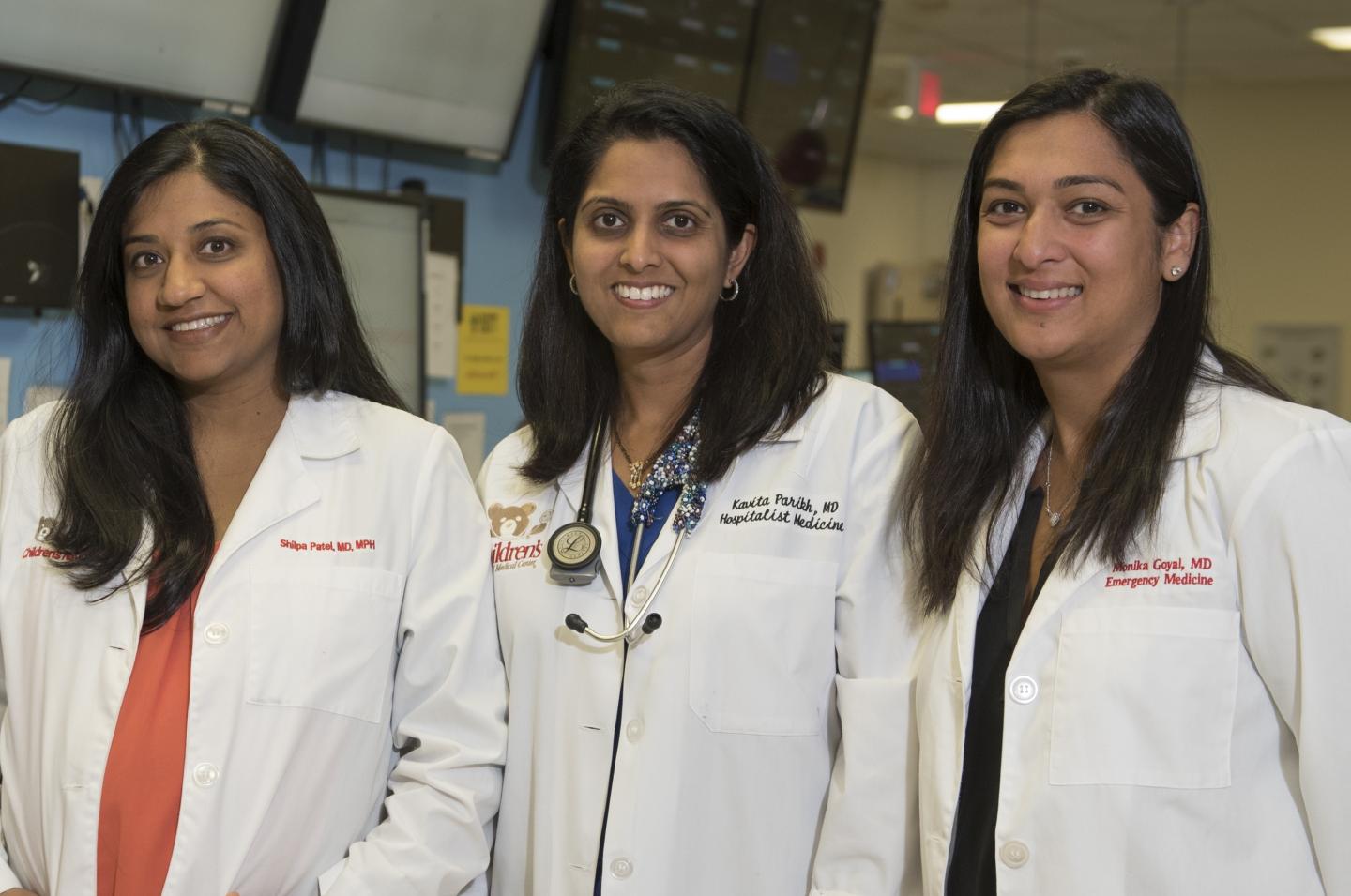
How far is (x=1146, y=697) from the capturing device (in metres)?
1.44

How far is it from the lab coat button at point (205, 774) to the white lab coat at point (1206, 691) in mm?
894

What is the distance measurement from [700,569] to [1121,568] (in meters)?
0.50

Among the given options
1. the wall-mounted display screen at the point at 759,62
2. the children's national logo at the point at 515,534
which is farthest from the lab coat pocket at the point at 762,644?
the wall-mounted display screen at the point at 759,62

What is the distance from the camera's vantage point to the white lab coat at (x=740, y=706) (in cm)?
165

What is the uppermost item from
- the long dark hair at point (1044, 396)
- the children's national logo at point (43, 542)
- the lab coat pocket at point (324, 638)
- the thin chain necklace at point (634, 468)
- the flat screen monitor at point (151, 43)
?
the flat screen monitor at point (151, 43)

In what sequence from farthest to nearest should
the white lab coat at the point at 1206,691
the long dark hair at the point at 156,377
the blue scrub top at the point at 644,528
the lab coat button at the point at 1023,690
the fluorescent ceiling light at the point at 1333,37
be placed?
the fluorescent ceiling light at the point at 1333,37 → the blue scrub top at the point at 644,528 → the long dark hair at the point at 156,377 → the lab coat button at the point at 1023,690 → the white lab coat at the point at 1206,691

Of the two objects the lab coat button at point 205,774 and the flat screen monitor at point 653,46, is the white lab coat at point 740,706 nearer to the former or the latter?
the lab coat button at point 205,774

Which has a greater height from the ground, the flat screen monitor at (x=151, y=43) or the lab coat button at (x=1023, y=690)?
the flat screen monitor at (x=151, y=43)

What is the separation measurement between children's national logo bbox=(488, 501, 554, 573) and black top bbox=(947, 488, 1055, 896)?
1.93ft

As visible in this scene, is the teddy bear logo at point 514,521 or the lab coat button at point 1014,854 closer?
the lab coat button at point 1014,854

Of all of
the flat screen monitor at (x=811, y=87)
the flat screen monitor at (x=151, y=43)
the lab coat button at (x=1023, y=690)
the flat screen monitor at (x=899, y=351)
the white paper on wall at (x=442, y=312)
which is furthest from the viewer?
the flat screen monitor at (x=899, y=351)

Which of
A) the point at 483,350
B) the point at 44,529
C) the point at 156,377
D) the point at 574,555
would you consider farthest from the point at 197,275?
the point at 483,350

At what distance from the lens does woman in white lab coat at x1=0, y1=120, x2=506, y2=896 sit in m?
1.56

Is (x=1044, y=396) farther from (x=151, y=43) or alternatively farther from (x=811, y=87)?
(x=811, y=87)
